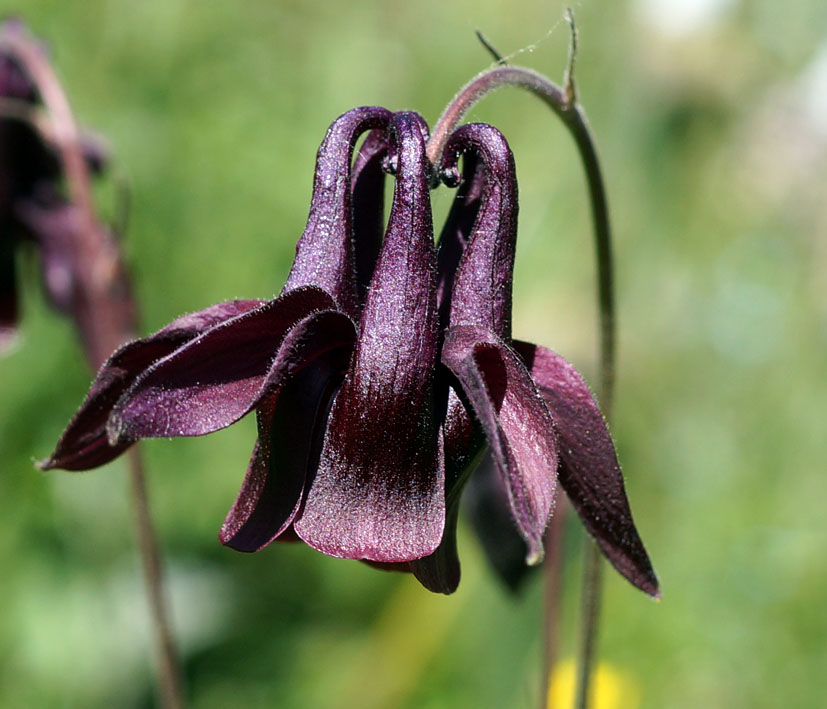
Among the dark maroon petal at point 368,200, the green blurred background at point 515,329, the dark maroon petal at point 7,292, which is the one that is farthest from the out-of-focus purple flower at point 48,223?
the dark maroon petal at point 368,200

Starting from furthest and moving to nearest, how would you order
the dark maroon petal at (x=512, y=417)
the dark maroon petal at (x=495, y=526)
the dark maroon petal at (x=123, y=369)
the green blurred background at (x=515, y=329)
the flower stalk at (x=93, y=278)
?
the green blurred background at (x=515, y=329), the flower stalk at (x=93, y=278), the dark maroon petal at (x=495, y=526), the dark maroon petal at (x=123, y=369), the dark maroon petal at (x=512, y=417)

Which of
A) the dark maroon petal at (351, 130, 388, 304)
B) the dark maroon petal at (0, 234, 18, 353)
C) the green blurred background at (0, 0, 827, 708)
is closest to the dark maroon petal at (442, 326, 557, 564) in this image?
the dark maroon petal at (351, 130, 388, 304)

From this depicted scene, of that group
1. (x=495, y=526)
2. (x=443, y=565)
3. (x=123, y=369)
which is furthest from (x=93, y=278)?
(x=443, y=565)

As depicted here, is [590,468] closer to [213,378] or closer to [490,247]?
[490,247]

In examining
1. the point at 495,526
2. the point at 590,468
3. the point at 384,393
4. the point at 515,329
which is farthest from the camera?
the point at 515,329

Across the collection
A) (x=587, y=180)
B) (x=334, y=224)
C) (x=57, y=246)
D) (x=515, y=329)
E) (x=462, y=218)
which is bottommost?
(x=334, y=224)

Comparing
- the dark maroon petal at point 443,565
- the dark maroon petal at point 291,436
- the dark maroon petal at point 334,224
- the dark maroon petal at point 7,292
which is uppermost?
the dark maroon petal at point 7,292

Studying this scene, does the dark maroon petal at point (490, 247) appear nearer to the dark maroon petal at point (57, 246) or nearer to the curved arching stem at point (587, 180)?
the curved arching stem at point (587, 180)
